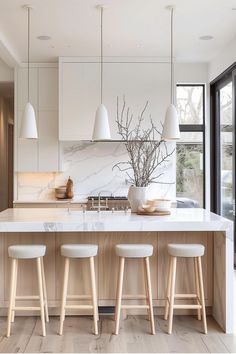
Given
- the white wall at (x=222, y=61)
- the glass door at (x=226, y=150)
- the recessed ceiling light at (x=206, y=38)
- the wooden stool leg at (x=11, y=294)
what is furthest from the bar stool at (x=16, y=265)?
the white wall at (x=222, y=61)

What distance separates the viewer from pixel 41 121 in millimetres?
6809

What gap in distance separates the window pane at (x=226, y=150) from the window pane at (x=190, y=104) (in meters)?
0.50

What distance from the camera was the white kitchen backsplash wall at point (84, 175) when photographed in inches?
274

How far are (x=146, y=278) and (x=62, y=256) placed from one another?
78 centimetres

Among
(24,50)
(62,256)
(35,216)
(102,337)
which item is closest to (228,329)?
(102,337)

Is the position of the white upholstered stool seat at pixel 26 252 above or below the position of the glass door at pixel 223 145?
below

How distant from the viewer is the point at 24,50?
20.2ft

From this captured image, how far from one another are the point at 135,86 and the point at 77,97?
865 millimetres

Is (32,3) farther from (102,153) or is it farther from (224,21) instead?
(102,153)

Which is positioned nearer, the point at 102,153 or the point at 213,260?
the point at 213,260

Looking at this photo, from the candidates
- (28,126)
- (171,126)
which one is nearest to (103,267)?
(171,126)

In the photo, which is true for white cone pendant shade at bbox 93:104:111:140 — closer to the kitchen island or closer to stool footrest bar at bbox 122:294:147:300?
the kitchen island

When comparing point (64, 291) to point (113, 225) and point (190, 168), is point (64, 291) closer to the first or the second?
point (113, 225)

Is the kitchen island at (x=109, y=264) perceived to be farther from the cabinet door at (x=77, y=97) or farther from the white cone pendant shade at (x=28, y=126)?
the cabinet door at (x=77, y=97)
